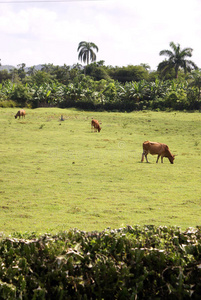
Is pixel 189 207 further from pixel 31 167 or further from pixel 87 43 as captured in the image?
pixel 87 43

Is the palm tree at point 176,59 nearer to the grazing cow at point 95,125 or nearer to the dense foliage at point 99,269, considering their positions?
the grazing cow at point 95,125

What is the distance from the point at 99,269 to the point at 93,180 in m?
9.70

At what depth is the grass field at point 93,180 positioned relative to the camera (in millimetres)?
9922

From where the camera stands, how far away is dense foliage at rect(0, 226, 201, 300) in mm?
4523

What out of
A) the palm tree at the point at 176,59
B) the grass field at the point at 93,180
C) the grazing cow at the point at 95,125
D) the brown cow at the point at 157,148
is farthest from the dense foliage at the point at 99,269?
the palm tree at the point at 176,59

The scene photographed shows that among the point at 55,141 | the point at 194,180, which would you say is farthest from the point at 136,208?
the point at 55,141

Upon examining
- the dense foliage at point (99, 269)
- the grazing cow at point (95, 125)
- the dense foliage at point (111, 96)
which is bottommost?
the dense foliage at point (99, 269)

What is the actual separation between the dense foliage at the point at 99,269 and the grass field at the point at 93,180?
4.76 ft

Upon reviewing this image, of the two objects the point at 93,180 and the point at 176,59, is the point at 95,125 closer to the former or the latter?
the point at 93,180

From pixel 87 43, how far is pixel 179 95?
44.4 meters

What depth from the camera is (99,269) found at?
459 centimetres

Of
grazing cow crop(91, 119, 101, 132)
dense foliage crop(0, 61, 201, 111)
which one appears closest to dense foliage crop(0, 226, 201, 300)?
grazing cow crop(91, 119, 101, 132)

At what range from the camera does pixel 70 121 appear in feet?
108

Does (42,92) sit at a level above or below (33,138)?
above
